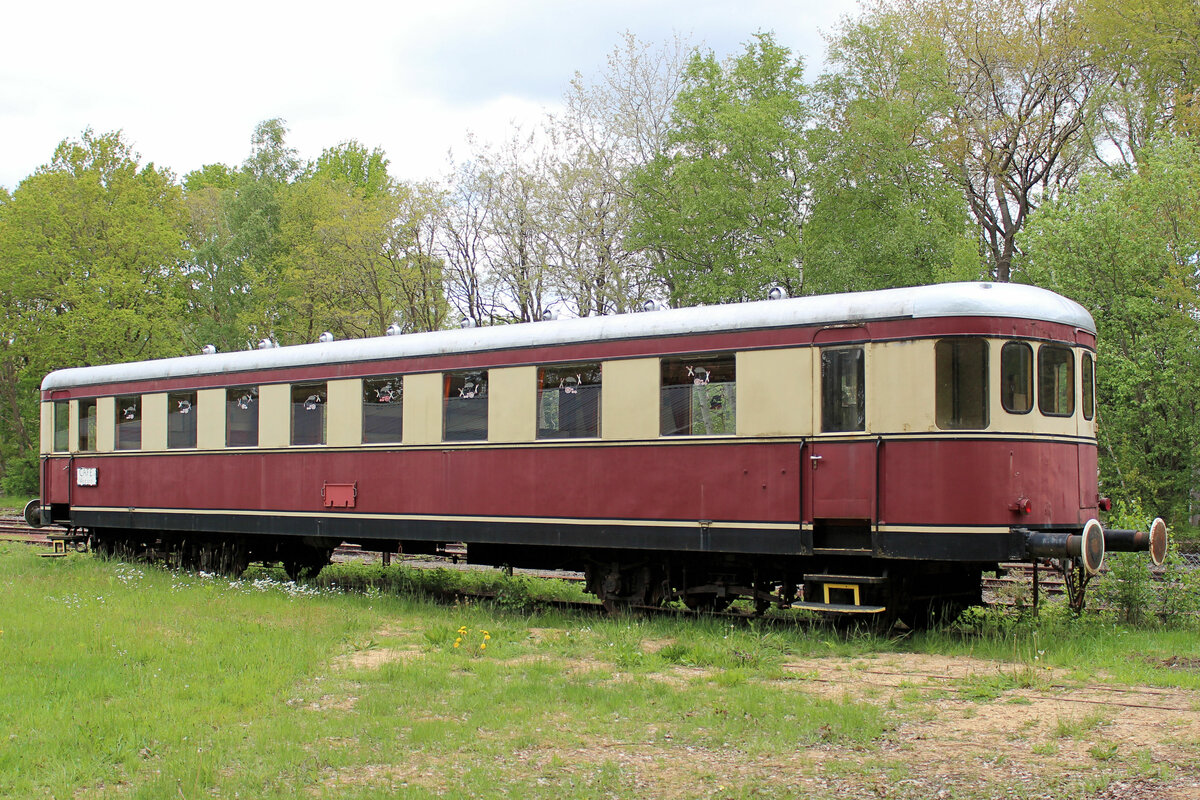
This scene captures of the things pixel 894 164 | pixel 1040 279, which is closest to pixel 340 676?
pixel 1040 279

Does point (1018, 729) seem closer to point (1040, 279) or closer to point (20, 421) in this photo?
point (1040, 279)

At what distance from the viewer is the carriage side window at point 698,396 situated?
10.7m

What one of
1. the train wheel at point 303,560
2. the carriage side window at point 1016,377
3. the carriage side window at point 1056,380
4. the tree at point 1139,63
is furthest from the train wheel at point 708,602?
the tree at point 1139,63

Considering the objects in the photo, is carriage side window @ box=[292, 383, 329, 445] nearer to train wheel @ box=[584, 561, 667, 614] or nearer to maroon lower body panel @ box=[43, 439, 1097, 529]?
Answer: maroon lower body panel @ box=[43, 439, 1097, 529]

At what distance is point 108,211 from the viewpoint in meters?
39.1

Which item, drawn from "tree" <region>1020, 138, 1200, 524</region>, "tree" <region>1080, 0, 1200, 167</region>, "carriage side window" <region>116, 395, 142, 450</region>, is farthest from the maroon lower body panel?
"tree" <region>1080, 0, 1200, 167</region>

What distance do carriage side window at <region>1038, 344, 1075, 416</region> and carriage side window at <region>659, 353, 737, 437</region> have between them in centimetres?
280

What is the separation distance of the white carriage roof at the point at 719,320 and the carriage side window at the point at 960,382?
0.29m

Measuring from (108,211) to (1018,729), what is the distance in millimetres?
39146

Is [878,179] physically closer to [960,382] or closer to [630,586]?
[630,586]

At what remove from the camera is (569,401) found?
11.8 m

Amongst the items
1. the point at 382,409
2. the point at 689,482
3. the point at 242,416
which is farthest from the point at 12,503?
the point at 689,482

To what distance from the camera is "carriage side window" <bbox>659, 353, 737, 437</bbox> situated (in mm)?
10695

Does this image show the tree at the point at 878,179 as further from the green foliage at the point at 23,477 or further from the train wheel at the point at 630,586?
the green foliage at the point at 23,477
